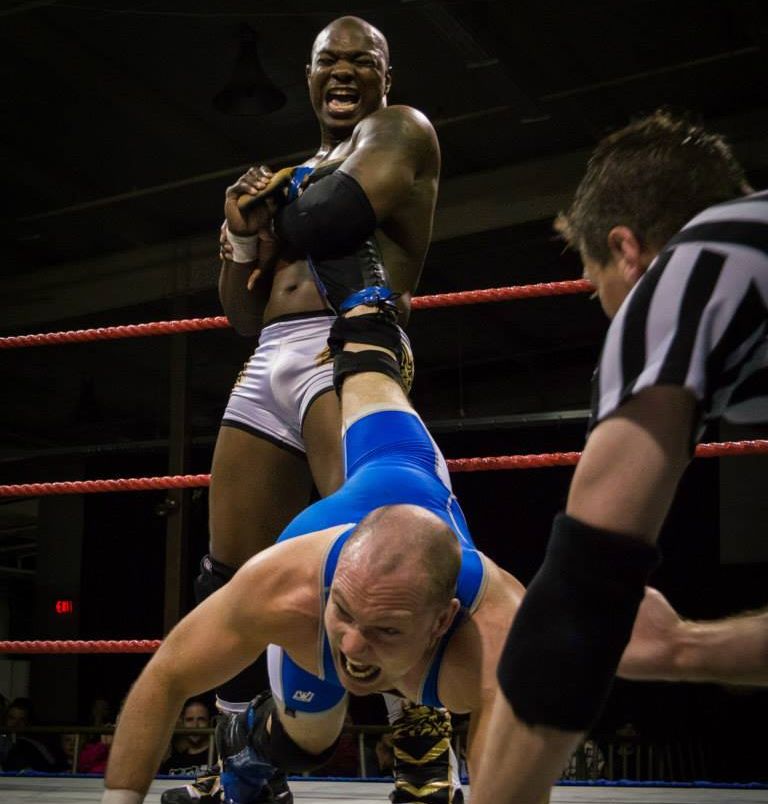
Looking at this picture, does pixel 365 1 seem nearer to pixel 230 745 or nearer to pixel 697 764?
pixel 230 745

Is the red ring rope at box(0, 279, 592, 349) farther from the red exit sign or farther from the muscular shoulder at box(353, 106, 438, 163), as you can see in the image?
the red exit sign

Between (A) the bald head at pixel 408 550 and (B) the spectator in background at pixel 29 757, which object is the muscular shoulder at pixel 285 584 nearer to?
(A) the bald head at pixel 408 550

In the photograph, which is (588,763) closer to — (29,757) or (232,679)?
(29,757)

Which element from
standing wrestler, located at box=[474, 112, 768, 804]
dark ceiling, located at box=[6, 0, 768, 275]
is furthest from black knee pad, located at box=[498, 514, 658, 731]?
dark ceiling, located at box=[6, 0, 768, 275]

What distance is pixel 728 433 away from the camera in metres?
8.50

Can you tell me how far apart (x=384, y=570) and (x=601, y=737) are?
20.7 ft

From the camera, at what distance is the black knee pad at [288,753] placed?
1.83 metres

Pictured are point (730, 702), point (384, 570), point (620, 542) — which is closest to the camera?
point (620, 542)

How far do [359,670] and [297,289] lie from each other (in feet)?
2.84

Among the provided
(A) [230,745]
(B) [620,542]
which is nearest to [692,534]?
(A) [230,745]

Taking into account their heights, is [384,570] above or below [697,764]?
above

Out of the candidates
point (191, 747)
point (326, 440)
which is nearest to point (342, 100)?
point (326, 440)

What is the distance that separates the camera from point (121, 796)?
54.9 inches

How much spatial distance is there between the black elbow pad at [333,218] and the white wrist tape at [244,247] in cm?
12
